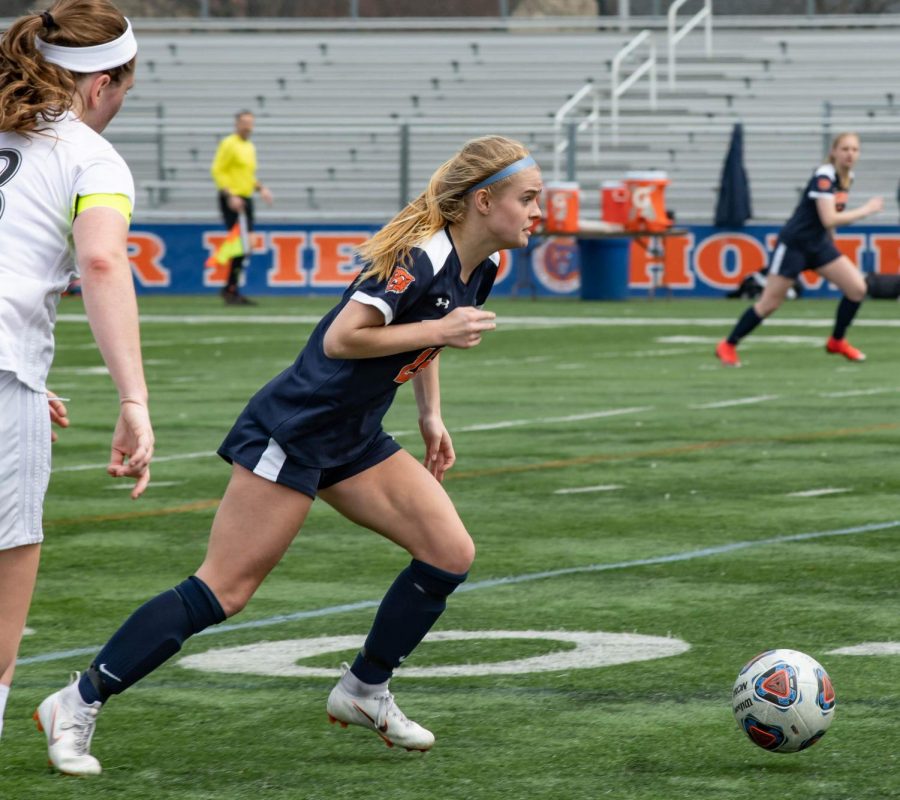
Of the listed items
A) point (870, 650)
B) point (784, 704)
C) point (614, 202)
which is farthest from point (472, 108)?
point (784, 704)

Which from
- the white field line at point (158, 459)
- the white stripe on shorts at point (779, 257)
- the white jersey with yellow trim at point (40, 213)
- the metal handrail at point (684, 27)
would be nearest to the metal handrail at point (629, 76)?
the metal handrail at point (684, 27)

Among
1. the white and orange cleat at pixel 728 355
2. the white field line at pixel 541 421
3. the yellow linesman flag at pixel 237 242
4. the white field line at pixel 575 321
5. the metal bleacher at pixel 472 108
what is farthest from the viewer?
the metal bleacher at pixel 472 108

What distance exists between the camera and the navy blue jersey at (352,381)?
197 inches

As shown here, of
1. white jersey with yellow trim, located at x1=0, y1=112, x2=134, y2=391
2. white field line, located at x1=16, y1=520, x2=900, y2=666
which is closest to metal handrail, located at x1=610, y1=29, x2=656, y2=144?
white field line, located at x1=16, y1=520, x2=900, y2=666

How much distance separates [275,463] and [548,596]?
2497mm

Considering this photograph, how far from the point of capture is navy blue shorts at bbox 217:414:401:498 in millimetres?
4996

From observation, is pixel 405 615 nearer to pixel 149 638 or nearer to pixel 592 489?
pixel 149 638

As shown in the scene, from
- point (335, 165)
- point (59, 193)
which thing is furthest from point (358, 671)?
point (335, 165)

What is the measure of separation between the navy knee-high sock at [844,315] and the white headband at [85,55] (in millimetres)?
13056

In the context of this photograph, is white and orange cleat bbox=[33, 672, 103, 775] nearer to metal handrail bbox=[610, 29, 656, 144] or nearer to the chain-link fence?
metal handrail bbox=[610, 29, 656, 144]

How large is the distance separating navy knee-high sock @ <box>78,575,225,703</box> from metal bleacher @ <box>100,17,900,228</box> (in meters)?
23.3

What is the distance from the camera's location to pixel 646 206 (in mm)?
26094

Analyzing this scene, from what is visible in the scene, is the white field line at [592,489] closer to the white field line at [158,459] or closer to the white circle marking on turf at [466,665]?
the white field line at [158,459]

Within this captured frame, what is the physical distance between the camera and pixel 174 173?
106 ft
